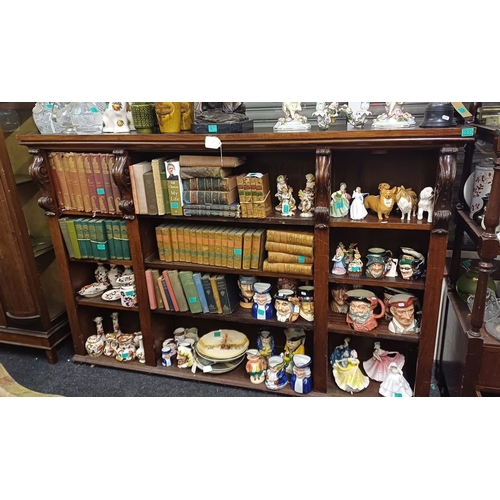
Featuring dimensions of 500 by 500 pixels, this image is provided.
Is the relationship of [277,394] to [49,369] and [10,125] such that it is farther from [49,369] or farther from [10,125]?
[10,125]

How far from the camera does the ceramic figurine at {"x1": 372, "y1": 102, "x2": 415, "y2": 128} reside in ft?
6.33

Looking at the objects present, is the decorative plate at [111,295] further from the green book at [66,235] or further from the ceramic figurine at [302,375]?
the ceramic figurine at [302,375]

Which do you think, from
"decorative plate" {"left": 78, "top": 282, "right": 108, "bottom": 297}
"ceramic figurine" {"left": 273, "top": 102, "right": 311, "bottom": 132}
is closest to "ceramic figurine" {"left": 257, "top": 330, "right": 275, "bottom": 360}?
"decorative plate" {"left": 78, "top": 282, "right": 108, "bottom": 297}

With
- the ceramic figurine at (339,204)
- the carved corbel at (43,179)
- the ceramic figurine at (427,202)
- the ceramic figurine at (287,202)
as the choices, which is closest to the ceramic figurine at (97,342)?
the carved corbel at (43,179)

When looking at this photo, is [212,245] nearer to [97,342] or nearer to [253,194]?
[253,194]

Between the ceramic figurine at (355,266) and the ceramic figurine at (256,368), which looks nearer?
the ceramic figurine at (355,266)

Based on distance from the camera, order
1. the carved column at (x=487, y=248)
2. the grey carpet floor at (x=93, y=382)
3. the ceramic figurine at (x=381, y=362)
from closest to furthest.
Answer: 1. the carved column at (x=487, y=248)
2. the ceramic figurine at (x=381, y=362)
3. the grey carpet floor at (x=93, y=382)

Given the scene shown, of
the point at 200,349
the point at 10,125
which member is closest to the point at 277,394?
the point at 200,349

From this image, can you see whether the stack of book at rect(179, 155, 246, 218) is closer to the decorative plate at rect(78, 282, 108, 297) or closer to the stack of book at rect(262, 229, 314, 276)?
the stack of book at rect(262, 229, 314, 276)

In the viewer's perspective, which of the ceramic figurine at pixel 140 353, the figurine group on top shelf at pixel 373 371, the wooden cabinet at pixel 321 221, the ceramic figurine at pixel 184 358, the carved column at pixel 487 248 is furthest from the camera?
the ceramic figurine at pixel 140 353

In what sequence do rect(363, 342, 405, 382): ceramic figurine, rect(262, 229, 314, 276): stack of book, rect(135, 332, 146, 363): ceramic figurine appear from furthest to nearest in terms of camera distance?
rect(135, 332, 146, 363): ceramic figurine → rect(363, 342, 405, 382): ceramic figurine → rect(262, 229, 314, 276): stack of book

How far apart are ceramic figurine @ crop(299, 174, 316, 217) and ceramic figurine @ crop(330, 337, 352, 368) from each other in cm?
82

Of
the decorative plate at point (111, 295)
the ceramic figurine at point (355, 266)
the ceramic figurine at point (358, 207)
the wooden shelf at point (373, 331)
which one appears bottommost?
the wooden shelf at point (373, 331)

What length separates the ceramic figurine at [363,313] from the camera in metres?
2.17
